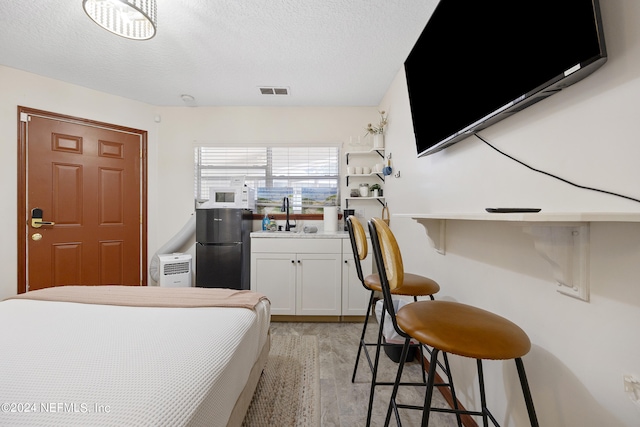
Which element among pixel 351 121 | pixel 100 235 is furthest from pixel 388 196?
pixel 100 235

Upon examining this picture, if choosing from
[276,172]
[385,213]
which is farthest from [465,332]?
[276,172]

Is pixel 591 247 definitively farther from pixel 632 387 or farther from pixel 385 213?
pixel 385 213

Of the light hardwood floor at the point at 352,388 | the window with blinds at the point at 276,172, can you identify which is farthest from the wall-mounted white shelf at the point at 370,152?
the light hardwood floor at the point at 352,388

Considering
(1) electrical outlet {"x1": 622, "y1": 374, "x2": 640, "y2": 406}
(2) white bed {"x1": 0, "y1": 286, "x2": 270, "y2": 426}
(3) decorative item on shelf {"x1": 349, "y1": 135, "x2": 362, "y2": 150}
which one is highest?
(3) decorative item on shelf {"x1": 349, "y1": 135, "x2": 362, "y2": 150}

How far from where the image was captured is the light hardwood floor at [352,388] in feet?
4.65

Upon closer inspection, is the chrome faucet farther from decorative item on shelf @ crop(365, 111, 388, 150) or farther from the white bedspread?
the white bedspread

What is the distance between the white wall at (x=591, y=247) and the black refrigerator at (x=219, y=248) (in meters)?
2.23

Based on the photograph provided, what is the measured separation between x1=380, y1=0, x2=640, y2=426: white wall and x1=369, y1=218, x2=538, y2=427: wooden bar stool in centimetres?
18

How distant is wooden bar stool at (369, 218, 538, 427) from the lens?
2.47 ft

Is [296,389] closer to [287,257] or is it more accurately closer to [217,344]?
[217,344]

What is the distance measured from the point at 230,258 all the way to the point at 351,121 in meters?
2.33

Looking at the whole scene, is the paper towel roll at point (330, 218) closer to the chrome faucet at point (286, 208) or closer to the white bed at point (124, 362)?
the chrome faucet at point (286, 208)

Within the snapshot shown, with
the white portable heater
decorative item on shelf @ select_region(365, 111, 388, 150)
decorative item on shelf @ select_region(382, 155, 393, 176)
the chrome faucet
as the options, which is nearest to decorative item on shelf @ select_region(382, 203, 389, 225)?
decorative item on shelf @ select_region(382, 155, 393, 176)

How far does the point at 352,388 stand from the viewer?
1.67m
